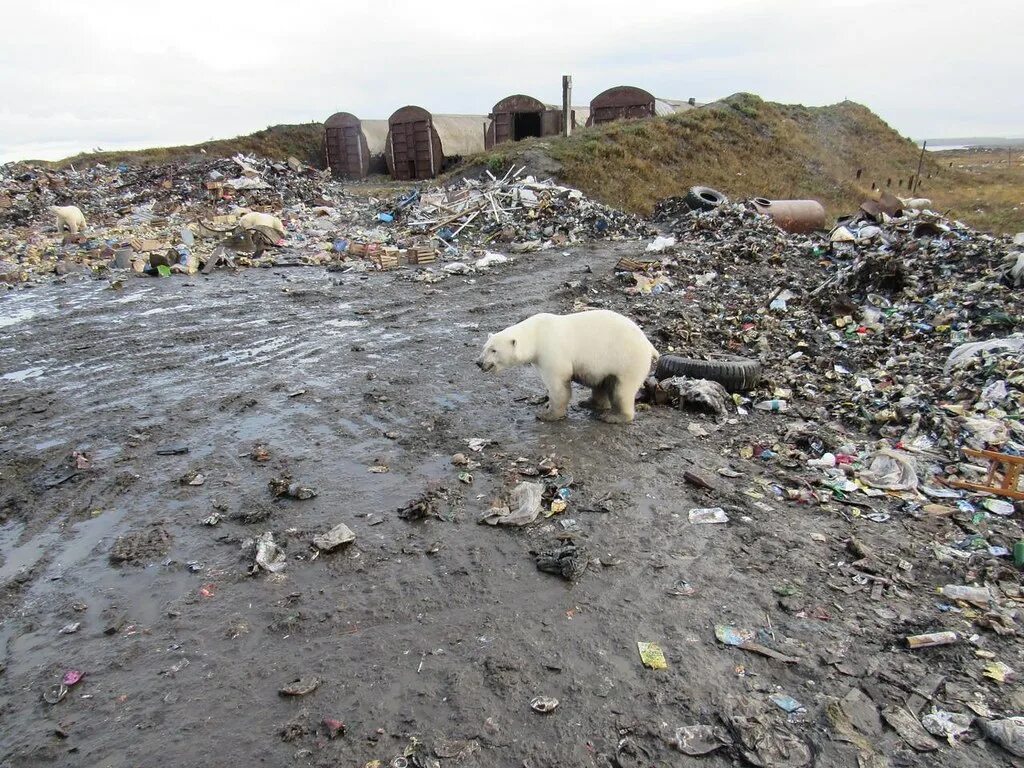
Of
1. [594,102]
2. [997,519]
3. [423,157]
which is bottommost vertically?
[997,519]

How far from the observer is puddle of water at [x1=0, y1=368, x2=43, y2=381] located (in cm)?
670

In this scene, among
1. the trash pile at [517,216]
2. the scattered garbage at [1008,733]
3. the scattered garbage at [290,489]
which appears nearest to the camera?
the scattered garbage at [1008,733]

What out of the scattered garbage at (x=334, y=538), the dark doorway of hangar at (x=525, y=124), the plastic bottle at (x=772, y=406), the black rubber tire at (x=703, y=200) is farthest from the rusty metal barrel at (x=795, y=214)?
the scattered garbage at (x=334, y=538)

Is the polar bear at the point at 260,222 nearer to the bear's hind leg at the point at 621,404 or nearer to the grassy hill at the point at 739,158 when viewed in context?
the grassy hill at the point at 739,158

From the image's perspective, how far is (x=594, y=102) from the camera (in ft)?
92.1

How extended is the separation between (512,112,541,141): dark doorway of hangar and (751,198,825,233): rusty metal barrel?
1462 cm

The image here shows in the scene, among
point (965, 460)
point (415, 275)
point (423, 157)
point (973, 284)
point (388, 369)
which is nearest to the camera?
point (965, 460)

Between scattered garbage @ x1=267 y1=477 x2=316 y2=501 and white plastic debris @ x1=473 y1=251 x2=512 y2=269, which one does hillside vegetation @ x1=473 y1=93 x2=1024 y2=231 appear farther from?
scattered garbage @ x1=267 y1=477 x2=316 y2=501

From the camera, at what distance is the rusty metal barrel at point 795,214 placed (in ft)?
52.5

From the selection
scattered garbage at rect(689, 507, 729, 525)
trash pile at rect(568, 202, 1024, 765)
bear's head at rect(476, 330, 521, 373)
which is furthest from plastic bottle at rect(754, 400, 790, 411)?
bear's head at rect(476, 330, 521, 373)

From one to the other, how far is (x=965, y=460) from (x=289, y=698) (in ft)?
16.9

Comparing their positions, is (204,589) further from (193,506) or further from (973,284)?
(973,284)

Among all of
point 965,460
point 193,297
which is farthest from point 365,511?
point 193,297

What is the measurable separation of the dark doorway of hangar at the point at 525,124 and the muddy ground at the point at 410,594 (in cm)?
2452
